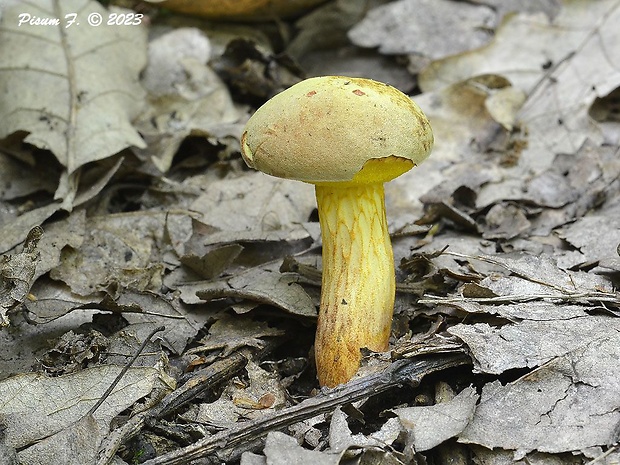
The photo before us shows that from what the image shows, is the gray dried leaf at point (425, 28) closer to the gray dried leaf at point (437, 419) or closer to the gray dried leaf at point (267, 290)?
the gray dried leaf at point (267, 290)

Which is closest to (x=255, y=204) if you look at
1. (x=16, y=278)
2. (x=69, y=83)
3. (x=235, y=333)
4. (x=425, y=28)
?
(x=235, y=333)

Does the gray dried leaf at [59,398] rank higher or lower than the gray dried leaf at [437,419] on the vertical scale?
higher

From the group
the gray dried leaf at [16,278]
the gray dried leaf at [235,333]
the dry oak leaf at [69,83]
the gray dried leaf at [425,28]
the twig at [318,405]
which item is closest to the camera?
the twig at [318,405]

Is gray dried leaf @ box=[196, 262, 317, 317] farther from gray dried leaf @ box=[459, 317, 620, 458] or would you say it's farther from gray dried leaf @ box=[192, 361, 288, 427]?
gray dried leaf @ box=[459, 317, 620, 458]

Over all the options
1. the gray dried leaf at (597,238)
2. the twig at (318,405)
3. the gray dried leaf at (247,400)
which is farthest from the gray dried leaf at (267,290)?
the gray dried leaf at (597,238)

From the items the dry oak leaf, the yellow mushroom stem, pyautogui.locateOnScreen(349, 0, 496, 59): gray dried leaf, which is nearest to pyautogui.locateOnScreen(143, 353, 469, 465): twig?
the yellow mushroom stem

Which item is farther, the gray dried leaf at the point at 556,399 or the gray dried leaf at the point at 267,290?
the gray dried leaf at the point at 267,290

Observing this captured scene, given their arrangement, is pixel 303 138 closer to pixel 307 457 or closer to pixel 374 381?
pixel 374 381
